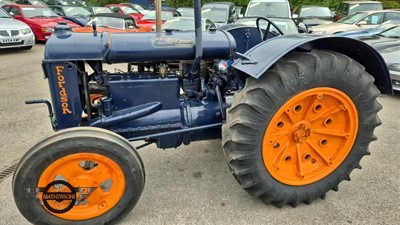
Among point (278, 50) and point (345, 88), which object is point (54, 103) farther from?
point (345, 88)

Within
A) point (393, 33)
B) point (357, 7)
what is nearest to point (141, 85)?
point (393, 33)

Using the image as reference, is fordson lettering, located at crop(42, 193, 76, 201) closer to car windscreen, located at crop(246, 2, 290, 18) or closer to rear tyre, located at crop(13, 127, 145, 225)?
rear tyre, located at crop(13, 127, 145, 225)

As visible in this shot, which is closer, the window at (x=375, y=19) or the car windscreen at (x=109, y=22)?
the car windscreen at (x=109, y=22)

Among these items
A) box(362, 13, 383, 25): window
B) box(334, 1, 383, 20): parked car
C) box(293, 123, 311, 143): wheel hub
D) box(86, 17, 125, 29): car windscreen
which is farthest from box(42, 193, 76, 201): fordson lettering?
box(334, 1, 383, 20): parked car

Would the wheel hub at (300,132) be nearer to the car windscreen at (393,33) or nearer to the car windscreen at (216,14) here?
the car windscreen at (393,33)

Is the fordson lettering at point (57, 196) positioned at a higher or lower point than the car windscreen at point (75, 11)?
higher

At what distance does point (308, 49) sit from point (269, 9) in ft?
27.2

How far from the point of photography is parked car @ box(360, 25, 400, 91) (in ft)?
17.1

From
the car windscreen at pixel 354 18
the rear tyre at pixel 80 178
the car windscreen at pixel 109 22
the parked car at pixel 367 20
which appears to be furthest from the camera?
the car windscreen at pixel 354 18

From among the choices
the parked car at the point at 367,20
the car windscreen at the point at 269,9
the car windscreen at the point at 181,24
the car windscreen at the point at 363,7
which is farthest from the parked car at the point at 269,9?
the car windscreen at the point at 363,7

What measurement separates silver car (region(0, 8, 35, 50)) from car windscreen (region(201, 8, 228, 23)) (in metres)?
5.54

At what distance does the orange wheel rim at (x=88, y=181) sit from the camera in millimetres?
1992

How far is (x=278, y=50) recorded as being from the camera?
2.12 metres

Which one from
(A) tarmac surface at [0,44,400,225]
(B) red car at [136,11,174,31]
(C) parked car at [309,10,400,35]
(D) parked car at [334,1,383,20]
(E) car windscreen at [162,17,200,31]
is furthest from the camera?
(D) parked car at [334,1,383,20]
